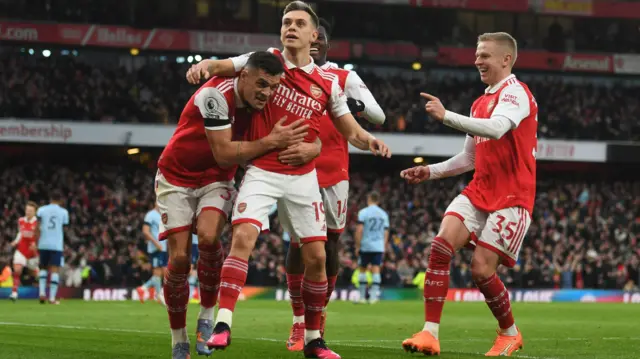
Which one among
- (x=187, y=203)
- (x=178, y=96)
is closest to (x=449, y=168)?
(x=187, y=203)

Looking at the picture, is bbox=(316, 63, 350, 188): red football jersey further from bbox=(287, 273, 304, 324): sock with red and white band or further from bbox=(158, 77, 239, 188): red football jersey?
bbox=(158, 77, 239, 188): red football jersey

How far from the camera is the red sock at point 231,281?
6738 millimetres

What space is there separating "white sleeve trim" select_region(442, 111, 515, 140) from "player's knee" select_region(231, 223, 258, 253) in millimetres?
1727

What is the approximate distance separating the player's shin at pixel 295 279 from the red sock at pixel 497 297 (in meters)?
1.64

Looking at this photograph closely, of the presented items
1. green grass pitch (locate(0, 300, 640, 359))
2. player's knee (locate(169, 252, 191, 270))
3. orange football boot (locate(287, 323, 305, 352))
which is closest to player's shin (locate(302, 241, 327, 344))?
green grass pitch (locate(0, 300, 640, 359))

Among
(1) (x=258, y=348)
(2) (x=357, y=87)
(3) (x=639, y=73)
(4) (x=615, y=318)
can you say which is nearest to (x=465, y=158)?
(2) (x=357, y=87)

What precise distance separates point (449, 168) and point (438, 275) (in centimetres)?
120

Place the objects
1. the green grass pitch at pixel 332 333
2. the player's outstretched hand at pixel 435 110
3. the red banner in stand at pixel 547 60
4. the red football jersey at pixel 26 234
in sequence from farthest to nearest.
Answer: the red banner in stand at pixel 547 60 < the red football jersey at pixel 26 234 < the green grass pitch at pixel 332 333 < the player's outstretched hand at pixel 435 110

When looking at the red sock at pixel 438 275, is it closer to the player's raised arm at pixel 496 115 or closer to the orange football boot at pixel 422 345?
the orange football boot at pixel 422 345

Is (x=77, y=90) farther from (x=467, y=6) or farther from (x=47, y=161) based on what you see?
(x=467, y=6)

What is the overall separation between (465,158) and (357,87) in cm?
122

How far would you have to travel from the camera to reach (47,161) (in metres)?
35.3

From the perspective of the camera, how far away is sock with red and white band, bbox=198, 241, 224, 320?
7633 mm

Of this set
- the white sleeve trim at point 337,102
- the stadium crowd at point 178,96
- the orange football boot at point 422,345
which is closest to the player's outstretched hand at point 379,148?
the white sleeve trim at point 337,102
